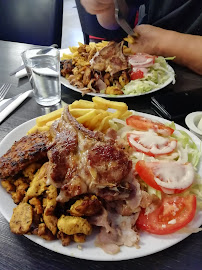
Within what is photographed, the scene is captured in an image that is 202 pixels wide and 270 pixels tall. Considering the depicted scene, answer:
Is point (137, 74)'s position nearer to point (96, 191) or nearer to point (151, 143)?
point (151, 143)

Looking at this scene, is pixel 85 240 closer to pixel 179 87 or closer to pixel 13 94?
pixel 13 94

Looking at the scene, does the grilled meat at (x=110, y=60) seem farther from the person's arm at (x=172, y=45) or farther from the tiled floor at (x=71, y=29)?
the tiled floor at (x=71, y=29)

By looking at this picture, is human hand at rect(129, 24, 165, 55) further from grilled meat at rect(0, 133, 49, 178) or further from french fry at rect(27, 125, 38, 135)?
grilled meat at rect(0, 133, 49, 178)

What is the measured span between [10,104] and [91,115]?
957mm

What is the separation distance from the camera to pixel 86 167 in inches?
50.2

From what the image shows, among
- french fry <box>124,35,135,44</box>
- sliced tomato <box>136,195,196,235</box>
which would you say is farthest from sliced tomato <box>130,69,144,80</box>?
sliced tomato <box>136,195,196,235</box>

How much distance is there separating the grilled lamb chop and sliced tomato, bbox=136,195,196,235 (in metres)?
0.15

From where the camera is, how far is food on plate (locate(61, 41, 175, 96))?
2539 mm

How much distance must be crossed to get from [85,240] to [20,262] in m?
0.29

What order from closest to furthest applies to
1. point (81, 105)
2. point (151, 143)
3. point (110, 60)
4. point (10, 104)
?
point (151, 143) → point (81, 105) → point (10, 104) → point (110, 60)

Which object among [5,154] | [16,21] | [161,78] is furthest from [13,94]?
[16,21]

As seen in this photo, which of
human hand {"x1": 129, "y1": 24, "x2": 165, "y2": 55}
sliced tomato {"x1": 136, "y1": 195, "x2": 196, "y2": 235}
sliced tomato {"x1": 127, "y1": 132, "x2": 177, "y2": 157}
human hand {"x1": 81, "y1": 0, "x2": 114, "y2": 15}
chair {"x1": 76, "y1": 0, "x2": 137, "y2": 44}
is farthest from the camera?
chair {"x1": 76, "y1": 0, "x2": 137, "y2": 44}

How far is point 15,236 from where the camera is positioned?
129cm

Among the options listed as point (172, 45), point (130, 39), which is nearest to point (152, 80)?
point (172, 45)
